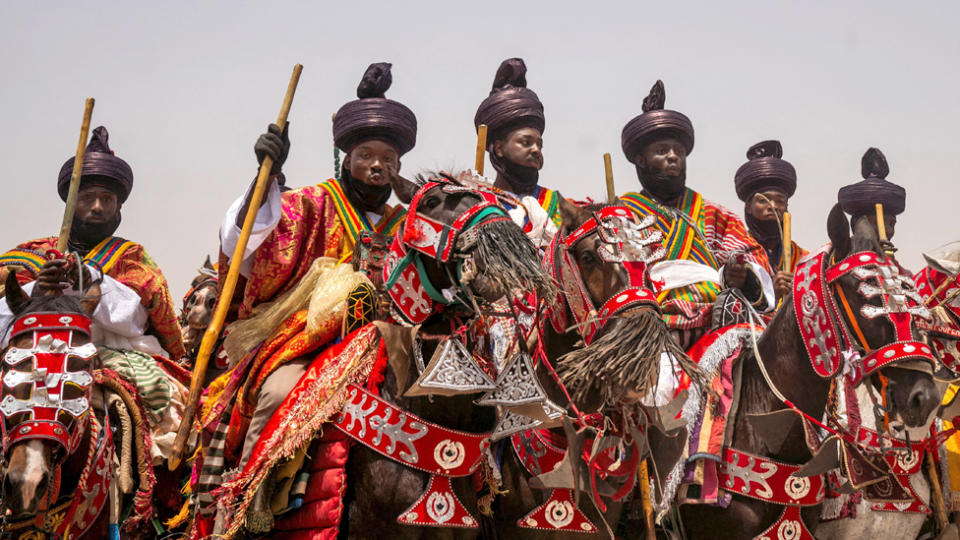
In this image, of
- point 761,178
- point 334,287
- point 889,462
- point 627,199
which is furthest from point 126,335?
point 761,178

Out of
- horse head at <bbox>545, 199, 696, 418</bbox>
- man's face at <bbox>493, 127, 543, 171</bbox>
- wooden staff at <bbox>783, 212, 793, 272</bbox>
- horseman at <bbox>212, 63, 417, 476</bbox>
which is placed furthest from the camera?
man's face at <bbox>493, 127, 543, 171</bbox>

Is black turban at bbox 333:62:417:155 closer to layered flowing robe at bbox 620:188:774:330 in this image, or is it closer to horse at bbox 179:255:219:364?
layered flowing robe at bbox 620:188:774:330

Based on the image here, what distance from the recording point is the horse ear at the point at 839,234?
22.7ft

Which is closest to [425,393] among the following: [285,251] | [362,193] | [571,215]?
[571,215]

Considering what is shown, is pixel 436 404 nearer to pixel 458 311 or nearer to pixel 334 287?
pixel 458 311

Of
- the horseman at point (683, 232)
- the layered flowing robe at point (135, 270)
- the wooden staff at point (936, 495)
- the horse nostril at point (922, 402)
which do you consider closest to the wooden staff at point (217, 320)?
the layered flowing robe at point (135, 270)

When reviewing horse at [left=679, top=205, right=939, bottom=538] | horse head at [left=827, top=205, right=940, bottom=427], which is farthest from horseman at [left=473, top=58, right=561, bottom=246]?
horse head at [left=827, top=205, right=940, bottom=427]

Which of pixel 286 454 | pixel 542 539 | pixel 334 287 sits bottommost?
pixel 542 539

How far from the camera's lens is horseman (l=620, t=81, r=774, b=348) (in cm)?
806

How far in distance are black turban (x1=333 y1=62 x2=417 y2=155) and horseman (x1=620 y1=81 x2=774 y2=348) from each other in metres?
2.19

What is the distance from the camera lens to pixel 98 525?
7.08 meters

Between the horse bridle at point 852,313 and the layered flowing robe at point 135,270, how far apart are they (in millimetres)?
4863

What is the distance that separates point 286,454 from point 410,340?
2.78 feet

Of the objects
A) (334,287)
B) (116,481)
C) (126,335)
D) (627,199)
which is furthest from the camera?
(627,199)
